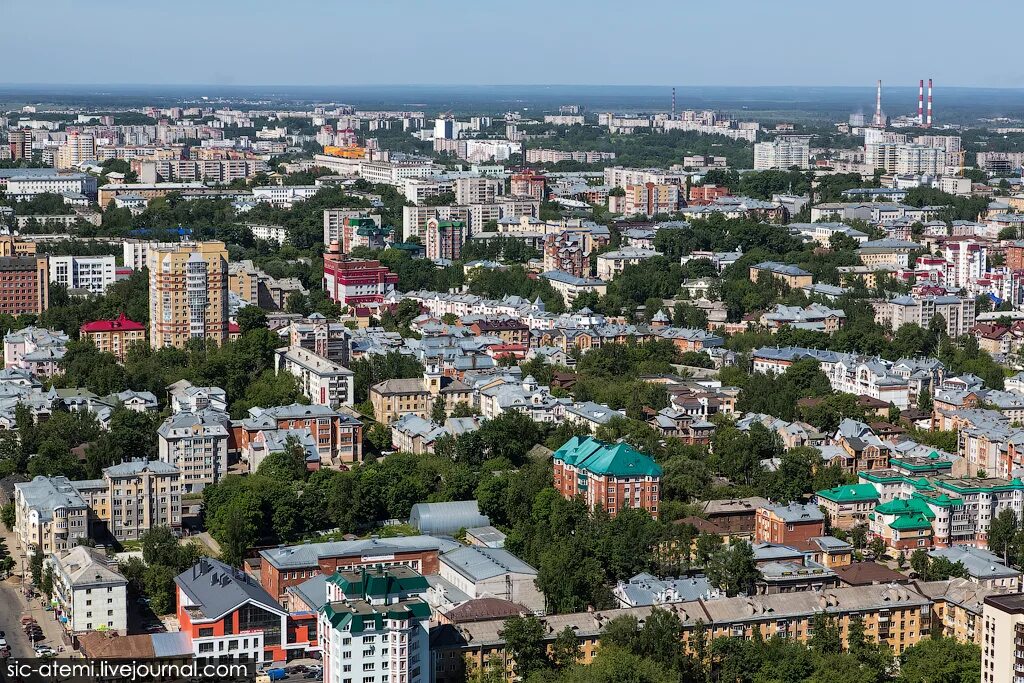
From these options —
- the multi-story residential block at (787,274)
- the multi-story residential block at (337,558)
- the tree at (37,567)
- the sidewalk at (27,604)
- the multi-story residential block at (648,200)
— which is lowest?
the sidewalk at (27,604)

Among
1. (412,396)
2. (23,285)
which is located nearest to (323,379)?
(412,396)

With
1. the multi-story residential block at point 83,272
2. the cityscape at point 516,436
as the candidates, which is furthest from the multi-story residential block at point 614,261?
the multi-story residential block at point 83,272

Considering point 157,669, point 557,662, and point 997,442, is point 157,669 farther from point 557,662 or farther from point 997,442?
point 997,442

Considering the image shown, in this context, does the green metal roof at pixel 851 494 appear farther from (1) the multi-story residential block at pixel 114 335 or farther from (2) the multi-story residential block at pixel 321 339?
(1) the multi-story residential block at pixel 114 335

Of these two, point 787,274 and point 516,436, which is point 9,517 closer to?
point 516,436

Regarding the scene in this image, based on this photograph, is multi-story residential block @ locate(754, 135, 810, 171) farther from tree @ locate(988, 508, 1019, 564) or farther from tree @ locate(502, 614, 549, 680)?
tree @ locate(502, 614, 549, 680)

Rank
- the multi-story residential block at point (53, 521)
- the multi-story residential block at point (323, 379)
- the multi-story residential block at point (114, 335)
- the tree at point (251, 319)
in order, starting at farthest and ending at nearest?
the tree at point (251, 319) → the multi-story residential block at point (114, 335) → the multi-story residential block at point (323, 379) → the multi-story residential block at point (53, 521)

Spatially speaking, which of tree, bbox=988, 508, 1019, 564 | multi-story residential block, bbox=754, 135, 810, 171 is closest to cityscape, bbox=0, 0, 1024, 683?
tree, bbox=988, 508, 1019, 564

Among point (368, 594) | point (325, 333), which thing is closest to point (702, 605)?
point (368, 594)
